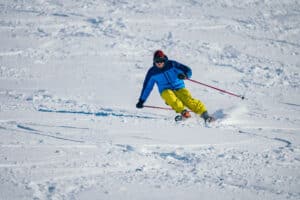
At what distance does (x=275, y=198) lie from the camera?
4.83m

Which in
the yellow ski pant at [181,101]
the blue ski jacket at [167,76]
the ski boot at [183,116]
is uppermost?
the blue ski jacket at [167,76]

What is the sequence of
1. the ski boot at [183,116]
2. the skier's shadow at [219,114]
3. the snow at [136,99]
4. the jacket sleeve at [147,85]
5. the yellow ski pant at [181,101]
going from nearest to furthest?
the snow at [136,99] → the ski boot at [183,116] → the yellow ski pant at [181,101] → the skier's shadow at [219,114] → the jacket sleeve at [147,85]

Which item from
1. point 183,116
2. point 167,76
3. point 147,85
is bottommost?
point 183,116

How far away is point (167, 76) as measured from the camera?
777 cm

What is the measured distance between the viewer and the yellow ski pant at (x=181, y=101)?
745cm

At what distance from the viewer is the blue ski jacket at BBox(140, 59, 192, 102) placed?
7.74 metres

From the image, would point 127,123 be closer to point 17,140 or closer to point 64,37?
point 17,140

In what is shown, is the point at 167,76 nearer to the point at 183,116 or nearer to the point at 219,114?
the point at 183,116

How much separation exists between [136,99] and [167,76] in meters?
1.30

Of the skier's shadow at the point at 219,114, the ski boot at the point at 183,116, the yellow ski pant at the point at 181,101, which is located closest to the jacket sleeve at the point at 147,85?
the yellow ski pant at the point at 181,101

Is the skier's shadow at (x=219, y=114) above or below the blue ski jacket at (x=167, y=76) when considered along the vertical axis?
below

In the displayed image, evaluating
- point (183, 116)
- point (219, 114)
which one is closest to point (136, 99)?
point (183, 116)

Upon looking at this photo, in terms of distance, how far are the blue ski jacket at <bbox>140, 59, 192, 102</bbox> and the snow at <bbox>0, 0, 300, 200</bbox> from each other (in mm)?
567

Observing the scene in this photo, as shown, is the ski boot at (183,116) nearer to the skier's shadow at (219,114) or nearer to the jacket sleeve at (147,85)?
the skier's shadow at (219,114)
